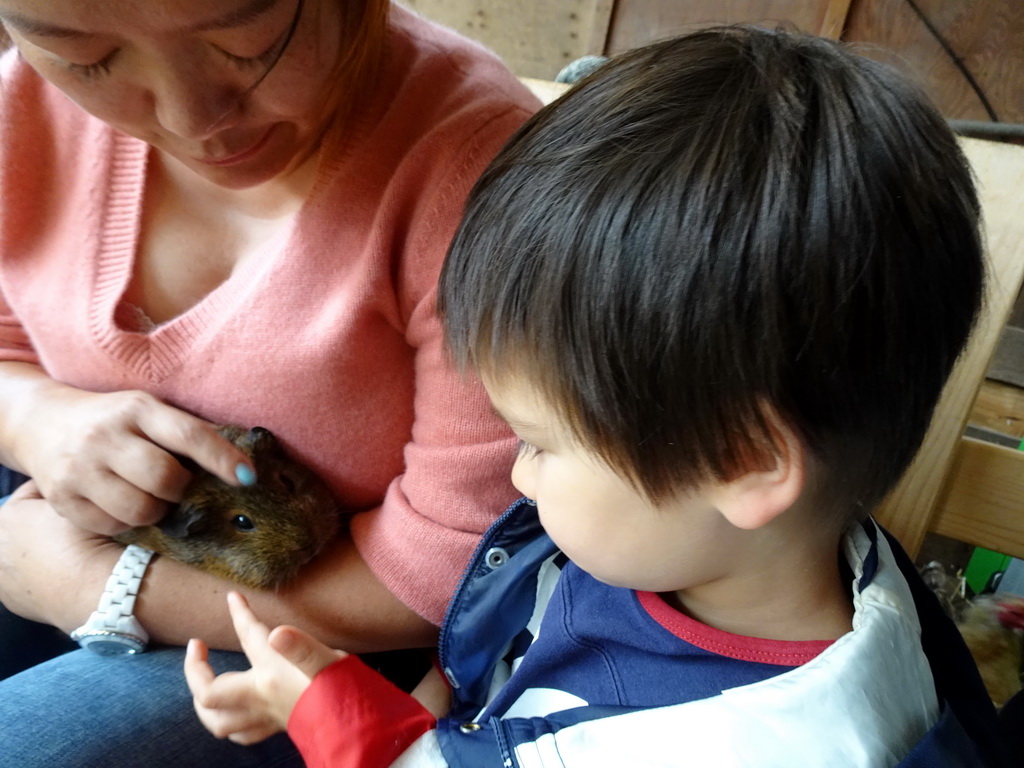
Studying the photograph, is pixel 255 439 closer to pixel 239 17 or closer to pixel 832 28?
pixel 239 17

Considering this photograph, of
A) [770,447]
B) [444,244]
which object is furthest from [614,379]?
[444,244]

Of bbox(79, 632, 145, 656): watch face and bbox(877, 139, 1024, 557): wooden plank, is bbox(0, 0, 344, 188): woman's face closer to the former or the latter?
bbox(79, 632, 145, 656): watch face

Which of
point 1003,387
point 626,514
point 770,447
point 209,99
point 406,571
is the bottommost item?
point 1003,387

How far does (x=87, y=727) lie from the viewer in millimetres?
727

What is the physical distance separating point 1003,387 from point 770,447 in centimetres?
239

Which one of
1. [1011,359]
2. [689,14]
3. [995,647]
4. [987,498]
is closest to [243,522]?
[987,498]

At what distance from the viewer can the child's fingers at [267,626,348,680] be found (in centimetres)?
63

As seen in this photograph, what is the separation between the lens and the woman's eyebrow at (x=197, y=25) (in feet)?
1.79

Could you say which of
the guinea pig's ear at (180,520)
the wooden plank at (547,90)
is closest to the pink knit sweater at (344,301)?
the guinea pig's ear at (180,520)

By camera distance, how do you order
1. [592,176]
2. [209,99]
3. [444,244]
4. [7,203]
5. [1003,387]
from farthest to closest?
[1003,387] → [7,203] → [444,244] → [209,99] → [592,176]

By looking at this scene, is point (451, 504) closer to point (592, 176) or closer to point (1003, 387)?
point (592, 176)

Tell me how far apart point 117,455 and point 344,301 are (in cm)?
30

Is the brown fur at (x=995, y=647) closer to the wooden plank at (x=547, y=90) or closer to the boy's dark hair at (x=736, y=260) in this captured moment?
the boy's dark hair at (x=736, y=260)

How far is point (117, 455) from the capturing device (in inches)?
31.5
